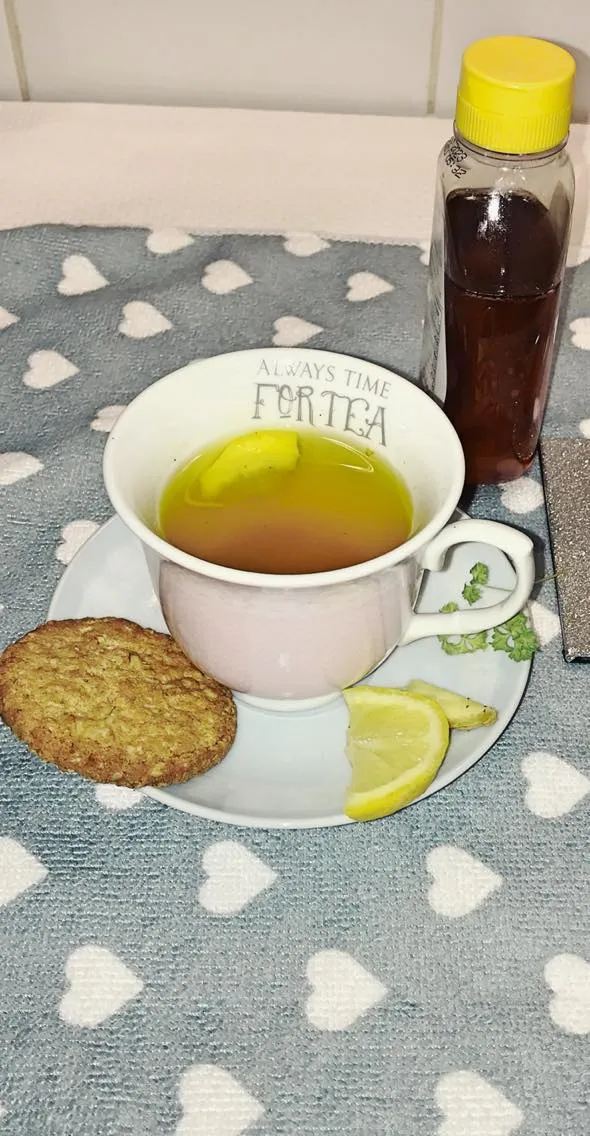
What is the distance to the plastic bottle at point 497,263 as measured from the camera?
85 centimetres

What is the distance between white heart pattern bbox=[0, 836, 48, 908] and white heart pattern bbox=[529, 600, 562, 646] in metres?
0.43

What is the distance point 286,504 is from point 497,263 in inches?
10.8

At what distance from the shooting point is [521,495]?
104 centimetres

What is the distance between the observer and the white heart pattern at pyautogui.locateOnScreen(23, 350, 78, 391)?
1147 millimetres

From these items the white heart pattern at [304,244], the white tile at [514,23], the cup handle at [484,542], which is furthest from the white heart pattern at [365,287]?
the cup handle at [484,542]

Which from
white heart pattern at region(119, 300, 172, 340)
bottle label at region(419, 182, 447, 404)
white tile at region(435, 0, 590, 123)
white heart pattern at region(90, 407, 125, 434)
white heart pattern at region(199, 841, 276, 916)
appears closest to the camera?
white heart pattern at region(199, 841, 276, 916)

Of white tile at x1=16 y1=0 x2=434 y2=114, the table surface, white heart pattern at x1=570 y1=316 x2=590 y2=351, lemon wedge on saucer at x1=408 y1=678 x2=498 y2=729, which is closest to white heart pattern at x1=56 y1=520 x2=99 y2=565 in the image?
the table surface

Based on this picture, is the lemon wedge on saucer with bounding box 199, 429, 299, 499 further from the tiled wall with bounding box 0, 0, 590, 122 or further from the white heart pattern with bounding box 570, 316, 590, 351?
the tiled wall with bounding box 0, 0, 590, 122

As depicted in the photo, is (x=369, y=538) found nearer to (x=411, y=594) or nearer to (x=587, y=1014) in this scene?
(x=411, y=594)

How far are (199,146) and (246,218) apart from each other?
0.61 ft

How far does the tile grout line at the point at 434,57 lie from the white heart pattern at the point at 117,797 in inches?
44.0

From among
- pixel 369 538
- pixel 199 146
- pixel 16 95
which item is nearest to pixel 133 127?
pixel 199 146

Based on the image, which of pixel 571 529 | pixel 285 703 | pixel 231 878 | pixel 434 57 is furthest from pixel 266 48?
pixel 231 878

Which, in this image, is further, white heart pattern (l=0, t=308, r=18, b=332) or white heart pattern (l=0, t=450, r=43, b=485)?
white heart pattern (l=0, t=308, r=18, b=332)
